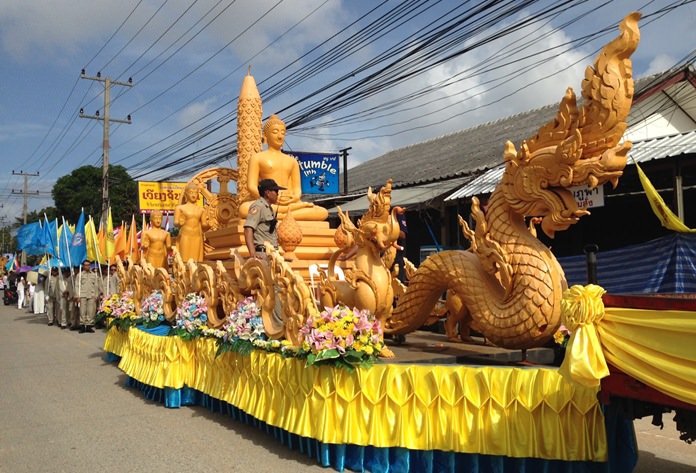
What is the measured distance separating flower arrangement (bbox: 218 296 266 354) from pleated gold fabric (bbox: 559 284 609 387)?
8.18 ft

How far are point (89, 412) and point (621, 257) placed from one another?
6.17 m

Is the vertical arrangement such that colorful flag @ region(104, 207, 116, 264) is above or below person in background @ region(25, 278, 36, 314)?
above

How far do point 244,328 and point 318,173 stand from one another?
11237 millimetres

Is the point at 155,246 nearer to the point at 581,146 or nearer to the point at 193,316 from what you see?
the point at 193,316

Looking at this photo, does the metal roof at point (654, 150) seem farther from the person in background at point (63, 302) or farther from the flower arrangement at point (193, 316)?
the person in background at point (63, 302)

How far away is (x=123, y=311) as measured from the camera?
7242 mm

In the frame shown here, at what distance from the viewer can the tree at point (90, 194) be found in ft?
97.8

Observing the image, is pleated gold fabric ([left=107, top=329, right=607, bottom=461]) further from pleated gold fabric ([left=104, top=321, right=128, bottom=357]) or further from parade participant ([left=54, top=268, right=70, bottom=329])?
parade participant ([left=54, top=268, right=70, bottom=329])

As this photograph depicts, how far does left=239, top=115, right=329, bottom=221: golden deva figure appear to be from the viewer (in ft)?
22.8

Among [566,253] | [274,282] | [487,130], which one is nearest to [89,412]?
[274,282]

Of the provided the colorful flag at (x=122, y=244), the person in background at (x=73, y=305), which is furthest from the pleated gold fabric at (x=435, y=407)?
the person in background at (x=73, y=305)

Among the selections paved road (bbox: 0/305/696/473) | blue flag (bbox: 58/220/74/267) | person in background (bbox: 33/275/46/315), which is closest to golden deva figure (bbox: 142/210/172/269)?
paved road (bbox: 0/305/696/473)

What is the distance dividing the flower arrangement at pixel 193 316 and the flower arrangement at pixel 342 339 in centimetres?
201

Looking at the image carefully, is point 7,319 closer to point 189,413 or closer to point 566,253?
point 189,413
